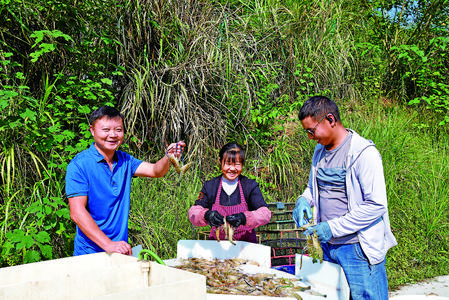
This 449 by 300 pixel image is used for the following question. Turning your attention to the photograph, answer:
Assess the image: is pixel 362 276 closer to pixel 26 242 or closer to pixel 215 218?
pixel 215 218

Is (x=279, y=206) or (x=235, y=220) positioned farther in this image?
(x=279, y=206)

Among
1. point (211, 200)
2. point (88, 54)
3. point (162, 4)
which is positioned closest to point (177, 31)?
point (162, 4)

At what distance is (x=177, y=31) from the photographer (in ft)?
18.1

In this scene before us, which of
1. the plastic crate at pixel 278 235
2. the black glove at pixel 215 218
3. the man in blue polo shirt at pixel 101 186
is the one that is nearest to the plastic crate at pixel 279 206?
the plastic crate at pixel 278 235

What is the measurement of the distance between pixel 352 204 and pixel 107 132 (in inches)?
63.4

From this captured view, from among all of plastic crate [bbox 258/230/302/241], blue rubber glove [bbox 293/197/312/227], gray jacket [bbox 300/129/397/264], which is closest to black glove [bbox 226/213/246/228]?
blue rubber glove [bbox 293/197/312/227]

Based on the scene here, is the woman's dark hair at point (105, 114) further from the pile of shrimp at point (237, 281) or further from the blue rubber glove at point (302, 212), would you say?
the blue rubber glove at point (302, 212)

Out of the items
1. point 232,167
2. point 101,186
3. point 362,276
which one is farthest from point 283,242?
point 101,186

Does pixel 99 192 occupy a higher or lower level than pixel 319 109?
lower

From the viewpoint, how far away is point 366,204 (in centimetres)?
241

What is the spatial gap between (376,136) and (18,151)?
15.1 ft

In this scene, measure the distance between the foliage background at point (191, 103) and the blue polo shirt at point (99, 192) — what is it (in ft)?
3.30

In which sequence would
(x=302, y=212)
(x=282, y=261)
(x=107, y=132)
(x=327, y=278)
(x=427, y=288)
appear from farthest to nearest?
(x=427, y=288)
(x=282, y=261)
(x=302, y=212)
(x=107, y=132)
(x=327, y=278)

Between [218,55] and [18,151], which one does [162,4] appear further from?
[18,151]
